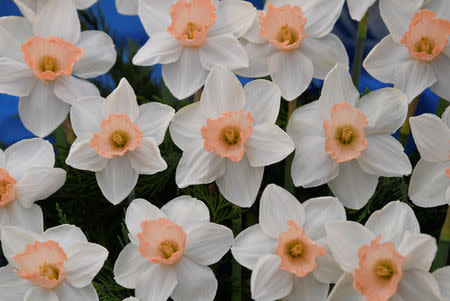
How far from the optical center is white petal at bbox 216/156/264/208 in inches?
26.9

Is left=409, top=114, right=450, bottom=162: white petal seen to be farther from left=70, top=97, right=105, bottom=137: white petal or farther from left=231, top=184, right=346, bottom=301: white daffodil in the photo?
left=70, top=97, right=105, bottom=137: white petal

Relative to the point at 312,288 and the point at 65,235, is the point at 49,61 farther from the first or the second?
the point at 312,288

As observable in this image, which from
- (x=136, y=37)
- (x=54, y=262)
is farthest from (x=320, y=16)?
(x=136, y=37)

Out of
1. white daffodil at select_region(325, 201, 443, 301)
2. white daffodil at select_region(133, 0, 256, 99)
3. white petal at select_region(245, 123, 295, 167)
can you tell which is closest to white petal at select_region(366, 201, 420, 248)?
white daffodil at select_region(325, 201, 443, 301)

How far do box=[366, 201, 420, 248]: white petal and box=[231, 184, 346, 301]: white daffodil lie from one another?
0.10 ft

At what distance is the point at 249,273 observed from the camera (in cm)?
79

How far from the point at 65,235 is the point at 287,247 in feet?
0.71

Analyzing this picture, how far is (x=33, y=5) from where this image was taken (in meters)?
0.78

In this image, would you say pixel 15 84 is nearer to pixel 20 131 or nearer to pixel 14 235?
pixel 14 235

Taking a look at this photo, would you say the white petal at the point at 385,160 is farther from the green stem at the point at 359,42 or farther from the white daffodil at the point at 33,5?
the white daffodil at the point at 33,5

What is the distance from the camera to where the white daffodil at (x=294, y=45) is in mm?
708

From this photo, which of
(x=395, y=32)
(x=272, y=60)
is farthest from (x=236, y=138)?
(x=395, y=32)

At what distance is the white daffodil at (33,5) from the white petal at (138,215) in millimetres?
236

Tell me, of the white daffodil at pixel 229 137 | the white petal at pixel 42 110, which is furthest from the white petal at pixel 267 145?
the white petal at pixel 42 110
